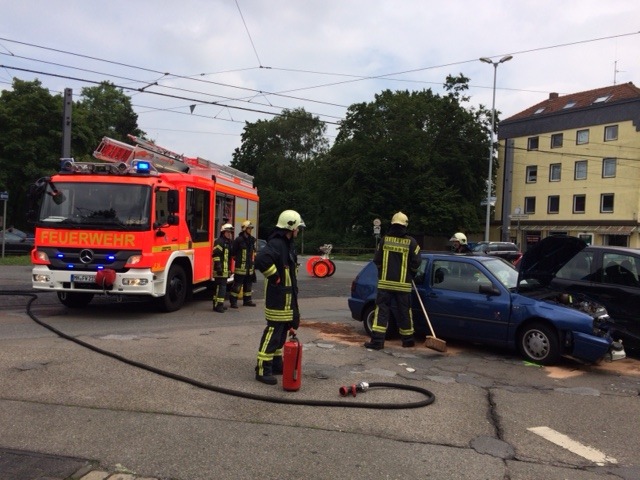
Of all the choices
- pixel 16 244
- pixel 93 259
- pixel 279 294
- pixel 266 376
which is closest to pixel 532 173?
pixel 16 244

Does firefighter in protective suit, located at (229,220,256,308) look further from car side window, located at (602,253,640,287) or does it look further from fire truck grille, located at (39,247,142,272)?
car side window, located at (602,253,640,287)

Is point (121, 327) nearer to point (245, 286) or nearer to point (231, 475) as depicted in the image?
point (245, 286)

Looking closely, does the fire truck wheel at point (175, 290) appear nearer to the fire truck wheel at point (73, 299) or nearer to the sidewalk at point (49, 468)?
the fire truck wheel at point (73, 299)

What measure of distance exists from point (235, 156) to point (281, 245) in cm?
6856

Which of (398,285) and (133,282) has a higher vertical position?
(398,285)

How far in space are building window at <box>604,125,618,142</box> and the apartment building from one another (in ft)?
0.23

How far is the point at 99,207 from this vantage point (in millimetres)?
9297

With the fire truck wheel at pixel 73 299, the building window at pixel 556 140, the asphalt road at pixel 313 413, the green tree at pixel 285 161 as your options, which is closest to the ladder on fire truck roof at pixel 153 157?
the fire truck wheel at pixel 73 299

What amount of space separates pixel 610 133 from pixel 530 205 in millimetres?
9010

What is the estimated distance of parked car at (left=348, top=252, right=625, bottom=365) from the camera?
22.0 ft

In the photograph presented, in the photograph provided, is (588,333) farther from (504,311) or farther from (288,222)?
(288,222)

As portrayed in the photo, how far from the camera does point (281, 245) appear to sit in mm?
5742

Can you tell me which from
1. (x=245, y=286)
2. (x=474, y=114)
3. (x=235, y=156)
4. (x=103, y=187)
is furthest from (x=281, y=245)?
(x=235, y=156)

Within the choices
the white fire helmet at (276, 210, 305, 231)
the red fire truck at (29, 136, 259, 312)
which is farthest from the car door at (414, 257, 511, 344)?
the red fire truck at (29, 136, 259, 312)
